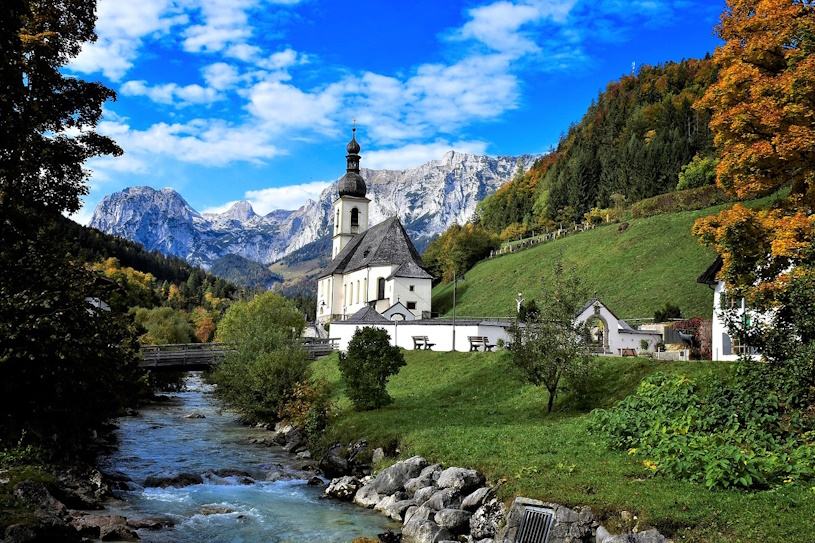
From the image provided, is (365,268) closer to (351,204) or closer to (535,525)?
(351,204)

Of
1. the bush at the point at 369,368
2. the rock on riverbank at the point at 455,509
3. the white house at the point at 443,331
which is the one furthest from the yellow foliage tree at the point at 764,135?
the white house at the point at 443,331

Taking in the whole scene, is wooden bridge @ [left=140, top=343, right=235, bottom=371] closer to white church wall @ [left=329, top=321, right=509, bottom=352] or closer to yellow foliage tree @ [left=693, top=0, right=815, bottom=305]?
white church wall @ [left=329, top=321, right=509, bottom=352]

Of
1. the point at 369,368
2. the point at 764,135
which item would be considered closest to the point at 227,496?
the point at 369,368

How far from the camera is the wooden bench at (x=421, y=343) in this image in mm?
42475

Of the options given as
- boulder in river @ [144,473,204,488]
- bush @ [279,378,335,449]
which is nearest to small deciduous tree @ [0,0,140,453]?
boulder in river @ [144,473,204,488]

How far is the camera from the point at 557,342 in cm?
2280

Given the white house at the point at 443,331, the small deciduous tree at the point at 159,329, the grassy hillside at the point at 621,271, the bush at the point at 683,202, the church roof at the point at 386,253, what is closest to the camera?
the white house at the point at 443,331

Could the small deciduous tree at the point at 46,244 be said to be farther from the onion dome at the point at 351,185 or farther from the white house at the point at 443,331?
the onion dome at the point at 351,185

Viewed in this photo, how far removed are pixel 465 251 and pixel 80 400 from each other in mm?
82190

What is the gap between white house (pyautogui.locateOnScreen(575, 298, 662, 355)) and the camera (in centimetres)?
3466

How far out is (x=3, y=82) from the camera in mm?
13570

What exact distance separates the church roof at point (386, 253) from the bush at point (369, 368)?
124ft

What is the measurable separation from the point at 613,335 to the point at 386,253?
3860cm

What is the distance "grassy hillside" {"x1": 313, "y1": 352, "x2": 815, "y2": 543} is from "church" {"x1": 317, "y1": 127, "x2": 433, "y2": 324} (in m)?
23.1
